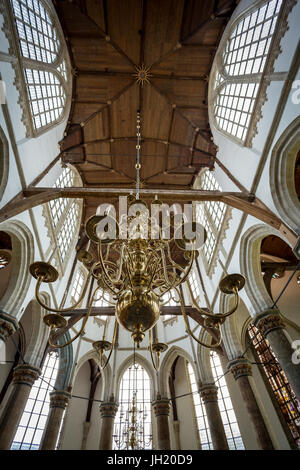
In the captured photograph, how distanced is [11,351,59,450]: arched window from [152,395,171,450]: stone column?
16.3 feet

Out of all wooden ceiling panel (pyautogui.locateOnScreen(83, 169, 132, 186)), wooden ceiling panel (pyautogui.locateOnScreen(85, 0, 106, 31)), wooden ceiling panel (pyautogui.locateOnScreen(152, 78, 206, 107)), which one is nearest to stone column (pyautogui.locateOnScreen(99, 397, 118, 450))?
wooden ceiling panel (pyautogui.locateOnScreen(83, 169, 132, 186))

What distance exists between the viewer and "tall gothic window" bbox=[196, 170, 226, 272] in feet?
31.7

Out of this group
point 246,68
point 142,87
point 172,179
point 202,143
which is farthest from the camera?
point 172,179

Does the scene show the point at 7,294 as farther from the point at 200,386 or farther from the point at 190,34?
the point at 190,34

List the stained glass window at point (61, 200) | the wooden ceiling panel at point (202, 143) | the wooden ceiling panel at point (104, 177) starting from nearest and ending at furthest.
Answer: the stained glass window at point (61, 200) < the wooden ceiling panel at point (202, 143) < the wooden ceiling panel at point (104, 177)

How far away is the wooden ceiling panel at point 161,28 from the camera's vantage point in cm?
809

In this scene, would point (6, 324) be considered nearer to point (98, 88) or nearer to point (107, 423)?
point (107, 423)

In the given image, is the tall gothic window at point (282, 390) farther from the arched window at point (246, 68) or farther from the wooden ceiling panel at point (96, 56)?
the wooden ceiling panel at point (96, 56)

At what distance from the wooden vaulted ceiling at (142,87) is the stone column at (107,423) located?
972cm

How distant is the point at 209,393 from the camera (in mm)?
9891

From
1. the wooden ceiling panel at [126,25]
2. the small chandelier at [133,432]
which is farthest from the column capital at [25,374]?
the wooden ceiling panel at [126,25]

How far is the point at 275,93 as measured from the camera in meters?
6.18

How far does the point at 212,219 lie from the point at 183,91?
17.9 ft

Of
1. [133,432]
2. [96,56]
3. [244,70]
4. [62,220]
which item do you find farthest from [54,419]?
[244,70]
